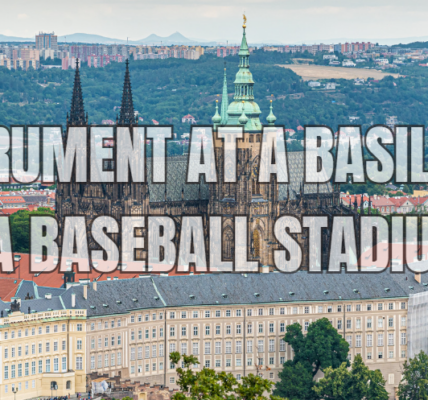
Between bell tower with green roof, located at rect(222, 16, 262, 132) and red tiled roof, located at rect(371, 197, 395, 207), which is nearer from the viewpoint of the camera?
bell tower with green roof, located at rect(222, 16, 262, 132)

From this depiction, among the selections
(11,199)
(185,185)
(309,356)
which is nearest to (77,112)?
(185,185)

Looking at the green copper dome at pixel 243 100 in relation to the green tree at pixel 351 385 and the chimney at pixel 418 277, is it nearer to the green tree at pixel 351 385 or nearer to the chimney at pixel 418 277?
the chimney at pixel 418 277

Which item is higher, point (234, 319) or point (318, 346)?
→ point (234, 319)

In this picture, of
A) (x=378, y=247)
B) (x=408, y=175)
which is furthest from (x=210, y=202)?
(x=408, y=175)

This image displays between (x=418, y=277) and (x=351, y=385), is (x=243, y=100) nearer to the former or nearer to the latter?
(x=418, y=277)

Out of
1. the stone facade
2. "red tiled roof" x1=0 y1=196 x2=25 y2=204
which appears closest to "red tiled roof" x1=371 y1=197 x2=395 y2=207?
"red tiled roof" x1=0 y1=196 x2=25 y2=204

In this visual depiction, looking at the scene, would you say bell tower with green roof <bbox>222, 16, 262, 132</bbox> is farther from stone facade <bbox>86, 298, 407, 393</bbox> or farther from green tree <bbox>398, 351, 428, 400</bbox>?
green tree <bbox>398, 351, 428, 400</bbox>
